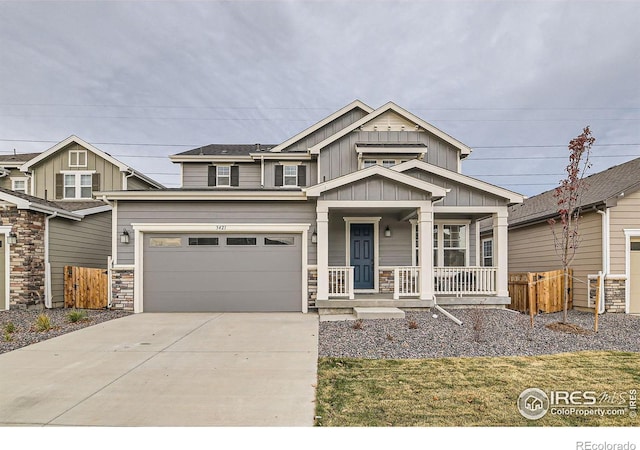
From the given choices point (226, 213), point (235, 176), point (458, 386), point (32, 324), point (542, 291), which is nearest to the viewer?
point (458, 386)

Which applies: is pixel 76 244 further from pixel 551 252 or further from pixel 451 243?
pixel 551 252

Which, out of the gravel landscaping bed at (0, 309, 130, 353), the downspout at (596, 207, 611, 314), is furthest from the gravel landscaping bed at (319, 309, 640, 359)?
the gravel landscaping bed at (0, 309, 130, 353)

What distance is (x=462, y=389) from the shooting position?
4.19 metres

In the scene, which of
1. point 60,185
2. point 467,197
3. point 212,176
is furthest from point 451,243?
point 60,185

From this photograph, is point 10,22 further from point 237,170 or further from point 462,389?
→ point 237,170

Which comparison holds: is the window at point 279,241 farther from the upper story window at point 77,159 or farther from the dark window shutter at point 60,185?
the dark window shutter at point 60,185

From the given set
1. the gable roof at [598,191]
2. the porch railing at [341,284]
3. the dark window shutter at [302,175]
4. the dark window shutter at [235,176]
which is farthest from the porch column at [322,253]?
the gable roof at [598,191]

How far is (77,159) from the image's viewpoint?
15438 mm

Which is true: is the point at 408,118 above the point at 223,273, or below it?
above

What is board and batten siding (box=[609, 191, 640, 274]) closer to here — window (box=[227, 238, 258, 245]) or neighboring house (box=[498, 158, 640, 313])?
neighboring house (box=[498, 158, 640, 313])

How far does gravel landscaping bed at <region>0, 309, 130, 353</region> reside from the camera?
654 centimetres

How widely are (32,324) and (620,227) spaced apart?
49.0ft

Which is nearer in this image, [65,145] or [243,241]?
[243,241]

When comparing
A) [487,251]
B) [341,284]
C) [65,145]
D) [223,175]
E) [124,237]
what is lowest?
[341,284]
